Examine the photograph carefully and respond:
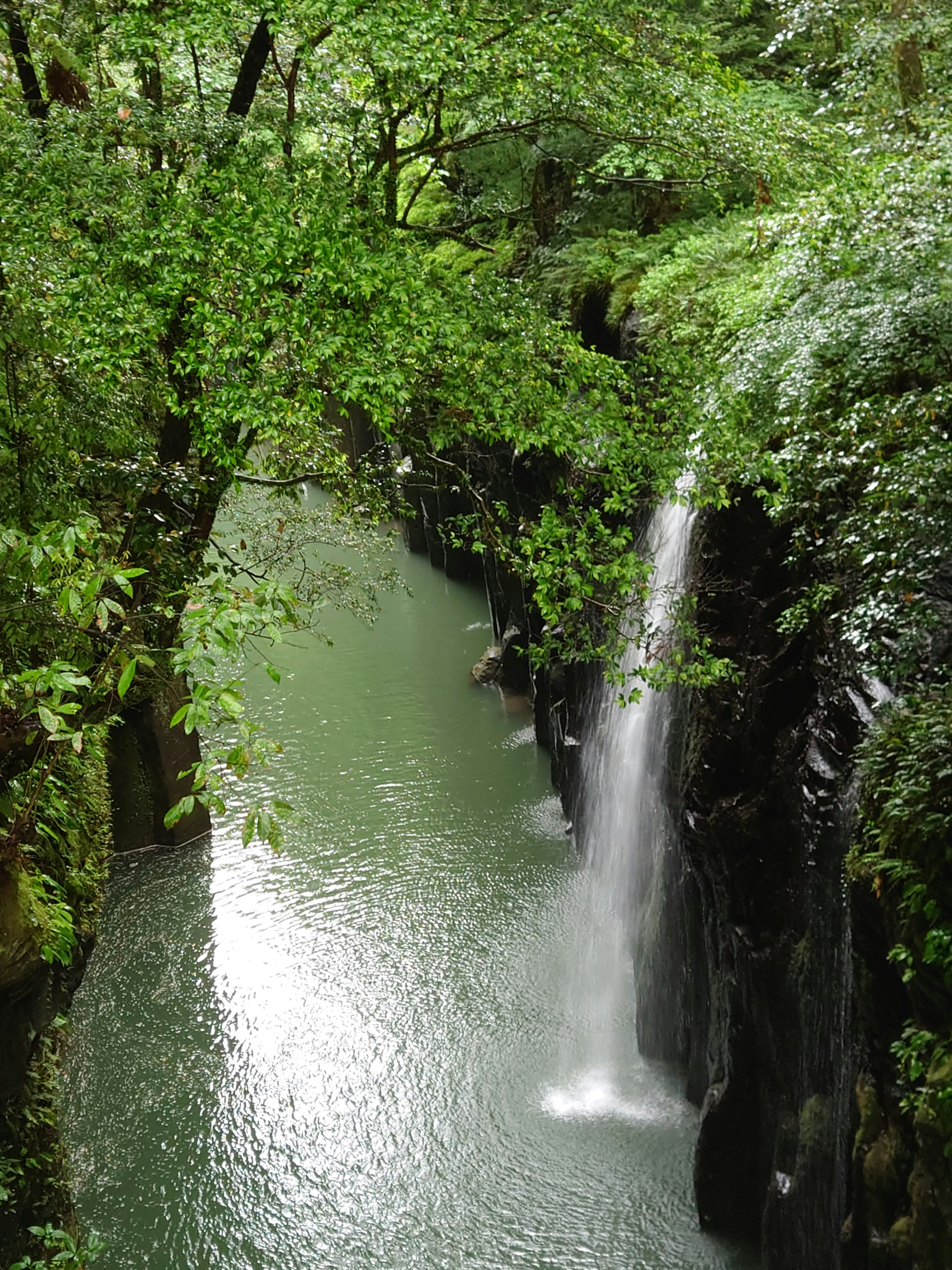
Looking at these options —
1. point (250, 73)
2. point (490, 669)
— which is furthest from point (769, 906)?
point (490, 669)

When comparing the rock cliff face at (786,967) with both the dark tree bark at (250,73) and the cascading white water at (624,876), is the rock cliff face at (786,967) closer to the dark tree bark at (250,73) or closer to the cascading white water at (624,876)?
the cascading white water at (624,876)

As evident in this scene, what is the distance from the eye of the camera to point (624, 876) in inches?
→ 491

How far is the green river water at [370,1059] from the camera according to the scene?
891 centimetres

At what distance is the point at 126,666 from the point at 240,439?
4.63 m

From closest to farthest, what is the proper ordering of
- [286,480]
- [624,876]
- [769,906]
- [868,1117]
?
1. [868,1117]
2. [769,906]
3. [286,480]
4. [624,876]

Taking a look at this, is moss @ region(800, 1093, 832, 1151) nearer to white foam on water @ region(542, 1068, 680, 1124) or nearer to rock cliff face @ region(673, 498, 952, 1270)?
rock cliff face @ region(673, 498, 952, 1270)

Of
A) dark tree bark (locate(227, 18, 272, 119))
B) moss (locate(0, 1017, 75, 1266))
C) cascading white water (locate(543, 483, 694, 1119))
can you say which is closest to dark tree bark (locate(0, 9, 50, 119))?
dark tree bark (locate(227, 18, 272, 119))

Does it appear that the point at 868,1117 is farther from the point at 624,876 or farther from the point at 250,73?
the point at 250,73

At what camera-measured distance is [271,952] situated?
1284cm

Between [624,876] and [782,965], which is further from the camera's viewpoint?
[624,876]

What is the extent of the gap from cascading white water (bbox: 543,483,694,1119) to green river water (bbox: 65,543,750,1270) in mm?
76

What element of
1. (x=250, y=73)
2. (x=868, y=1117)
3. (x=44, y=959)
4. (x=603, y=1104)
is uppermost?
(x=250, y=73)

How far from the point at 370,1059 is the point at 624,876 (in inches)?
142

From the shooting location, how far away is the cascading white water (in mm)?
10375
